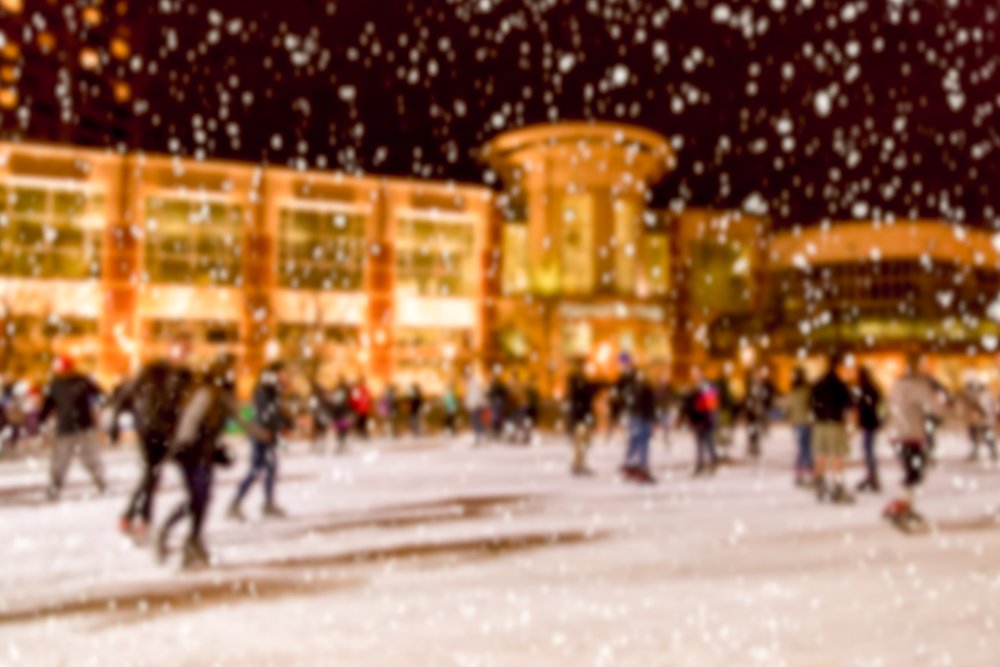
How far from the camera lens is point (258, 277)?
3722 centimetres

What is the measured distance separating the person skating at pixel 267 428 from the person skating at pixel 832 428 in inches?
214

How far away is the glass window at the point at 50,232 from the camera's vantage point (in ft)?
111

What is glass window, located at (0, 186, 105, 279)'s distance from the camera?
33.7 metres

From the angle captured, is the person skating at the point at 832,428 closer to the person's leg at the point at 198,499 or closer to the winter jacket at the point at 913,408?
the winter jacket at the point at 913,408

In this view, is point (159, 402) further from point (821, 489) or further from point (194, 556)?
point (821, 489)

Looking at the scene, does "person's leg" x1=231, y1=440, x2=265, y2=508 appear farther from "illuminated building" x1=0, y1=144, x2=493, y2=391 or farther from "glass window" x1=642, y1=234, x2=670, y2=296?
"glass window" x1=642, y1=234, x2=670, y2=296

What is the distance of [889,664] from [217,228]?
120 feet

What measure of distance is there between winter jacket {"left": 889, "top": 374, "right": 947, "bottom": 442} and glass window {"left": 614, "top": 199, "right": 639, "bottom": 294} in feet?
113

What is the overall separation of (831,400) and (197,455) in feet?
21.1

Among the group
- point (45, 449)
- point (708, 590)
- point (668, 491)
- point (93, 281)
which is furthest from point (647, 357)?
point (708, 590)

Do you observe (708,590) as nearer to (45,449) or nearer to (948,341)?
(45,449)

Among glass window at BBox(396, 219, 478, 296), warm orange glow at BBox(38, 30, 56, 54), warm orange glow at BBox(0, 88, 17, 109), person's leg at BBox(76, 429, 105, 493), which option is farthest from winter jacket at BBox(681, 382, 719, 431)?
warm orange glow at BBox(38, 30, 56, 54)

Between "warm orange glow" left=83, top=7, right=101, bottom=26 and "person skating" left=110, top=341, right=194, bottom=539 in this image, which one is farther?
"warm orange glow" left=83, top=7, right=101, bottom=26

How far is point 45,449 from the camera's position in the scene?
19.1 meters
